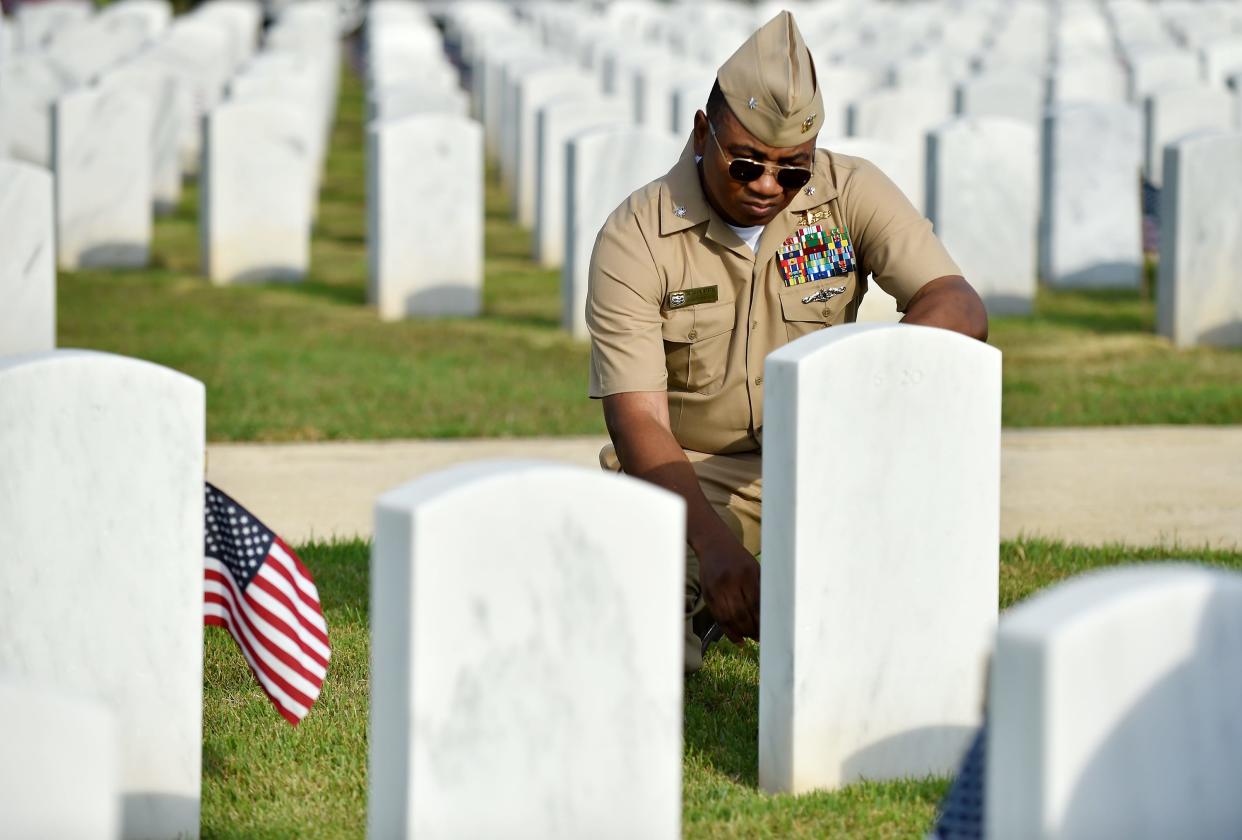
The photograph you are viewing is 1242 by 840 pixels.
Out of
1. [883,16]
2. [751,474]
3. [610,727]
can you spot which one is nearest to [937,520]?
[751,474]

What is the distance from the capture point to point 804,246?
458 cm

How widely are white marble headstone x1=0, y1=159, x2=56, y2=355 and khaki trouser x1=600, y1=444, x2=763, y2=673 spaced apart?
2.54 metres

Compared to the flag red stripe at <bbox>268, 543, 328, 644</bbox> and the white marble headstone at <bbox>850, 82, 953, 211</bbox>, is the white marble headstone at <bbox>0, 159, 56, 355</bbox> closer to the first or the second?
the flag red stripe at <bbox>268, 543, 328, 644</bbox>

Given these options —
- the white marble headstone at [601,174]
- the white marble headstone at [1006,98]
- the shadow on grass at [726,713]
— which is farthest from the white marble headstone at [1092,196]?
the shadow on grass at [726,713]

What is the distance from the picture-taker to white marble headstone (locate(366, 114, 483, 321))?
1123 centimetres

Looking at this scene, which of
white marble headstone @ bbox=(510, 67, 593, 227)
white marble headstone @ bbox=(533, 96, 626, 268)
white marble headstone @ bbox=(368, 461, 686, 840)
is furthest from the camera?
white marble headstone @ bbox=(510, 67, 593, 227)

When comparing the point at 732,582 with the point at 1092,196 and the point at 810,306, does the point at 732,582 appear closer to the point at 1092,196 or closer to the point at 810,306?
the point at 810,306

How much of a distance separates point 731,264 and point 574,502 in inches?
67.6

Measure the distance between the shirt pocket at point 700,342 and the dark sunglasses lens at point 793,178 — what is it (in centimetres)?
33

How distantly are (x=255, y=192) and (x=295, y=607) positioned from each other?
9.10 metres

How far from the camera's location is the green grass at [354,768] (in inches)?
149

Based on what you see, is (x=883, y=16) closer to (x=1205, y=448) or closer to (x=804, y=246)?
(x=1205, y=448)

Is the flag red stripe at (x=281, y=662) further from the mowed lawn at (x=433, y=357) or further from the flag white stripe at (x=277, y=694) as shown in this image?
the mowed lawn at (x=433, y=357)

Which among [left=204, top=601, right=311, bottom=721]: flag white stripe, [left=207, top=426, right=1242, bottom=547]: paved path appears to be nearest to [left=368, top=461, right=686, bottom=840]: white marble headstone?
[left=204, top=601, right=311, bottom=721]: flag white stripe
